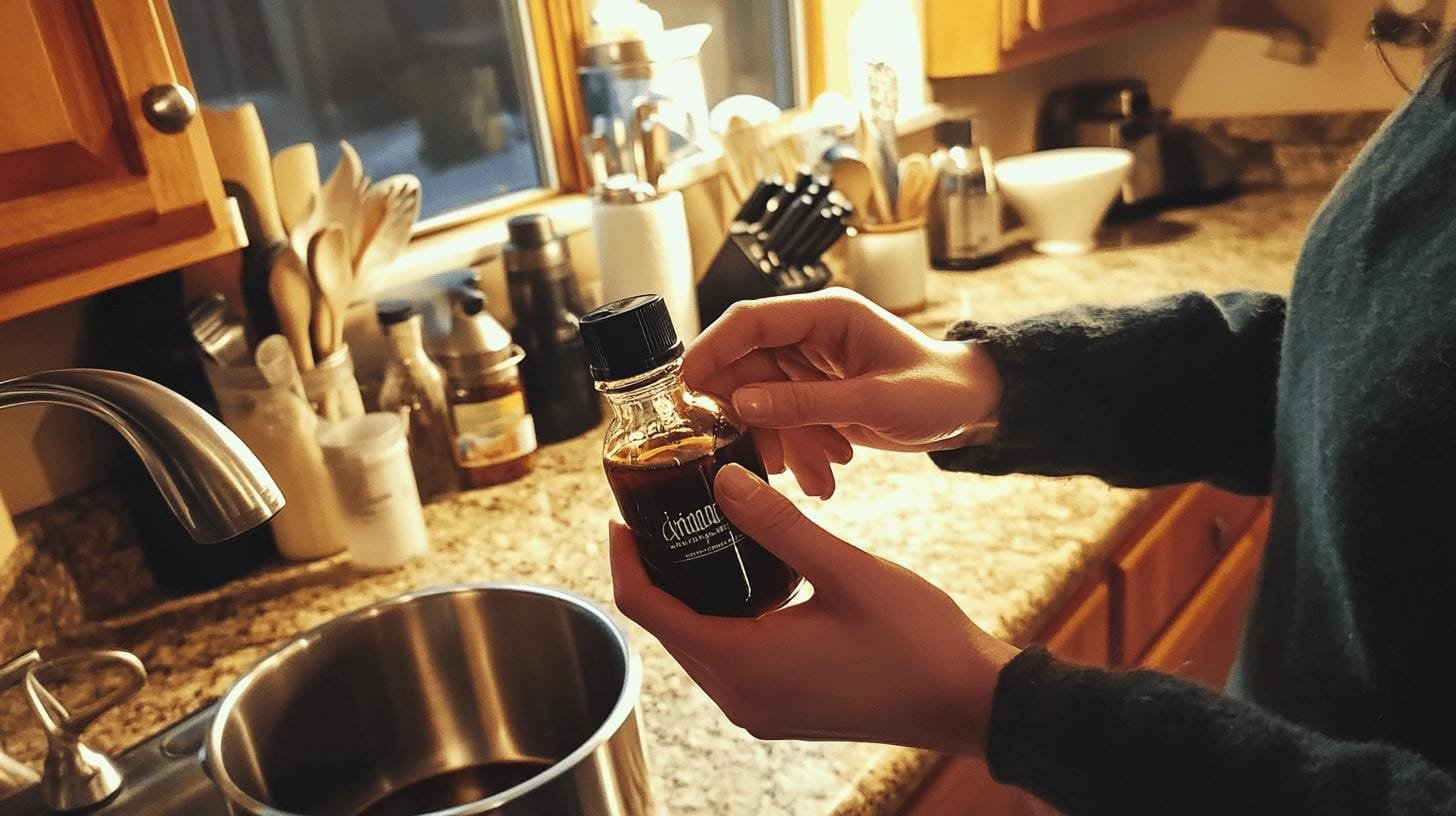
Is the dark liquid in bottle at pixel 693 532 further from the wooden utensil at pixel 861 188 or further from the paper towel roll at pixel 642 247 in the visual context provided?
the wooden utensil at pixel 861 188

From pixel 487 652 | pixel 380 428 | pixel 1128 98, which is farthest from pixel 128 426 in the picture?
pixel 1128 98

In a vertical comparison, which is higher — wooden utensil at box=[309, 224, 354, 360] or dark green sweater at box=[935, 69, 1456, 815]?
wooden utensil at box=[309, 224, 354, 360]

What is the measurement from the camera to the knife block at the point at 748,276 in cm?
152

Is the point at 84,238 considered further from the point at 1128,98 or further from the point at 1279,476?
the point at 1128,98

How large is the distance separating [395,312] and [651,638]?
47 cm

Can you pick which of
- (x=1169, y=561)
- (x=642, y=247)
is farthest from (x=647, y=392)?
(x=1169, y=561)

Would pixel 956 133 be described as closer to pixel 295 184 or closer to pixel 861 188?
pixel 861 188

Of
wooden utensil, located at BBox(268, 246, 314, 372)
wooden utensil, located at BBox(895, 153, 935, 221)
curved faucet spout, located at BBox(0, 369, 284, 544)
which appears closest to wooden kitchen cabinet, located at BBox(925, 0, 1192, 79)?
wooden utensil, located at BBox(895, 153, 935, 221)

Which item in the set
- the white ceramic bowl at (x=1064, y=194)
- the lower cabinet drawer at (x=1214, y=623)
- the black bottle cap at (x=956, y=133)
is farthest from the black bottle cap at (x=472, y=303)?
the white ceramic bowl at (x=1064, y=194)

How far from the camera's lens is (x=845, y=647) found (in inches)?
24.4

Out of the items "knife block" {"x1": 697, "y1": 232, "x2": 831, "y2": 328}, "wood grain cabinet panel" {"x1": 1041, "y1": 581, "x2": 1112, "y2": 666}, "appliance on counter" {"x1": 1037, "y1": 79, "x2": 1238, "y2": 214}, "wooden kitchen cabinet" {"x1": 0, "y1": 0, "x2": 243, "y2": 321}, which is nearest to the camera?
"wooden kitchen cabinet" {"x1": 0, "y1": 0, "x2": 243, "y2": 321}

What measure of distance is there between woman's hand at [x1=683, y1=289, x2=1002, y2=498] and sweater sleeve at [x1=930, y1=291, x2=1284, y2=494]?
0.03m

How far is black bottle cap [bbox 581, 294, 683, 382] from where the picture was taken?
0.59m

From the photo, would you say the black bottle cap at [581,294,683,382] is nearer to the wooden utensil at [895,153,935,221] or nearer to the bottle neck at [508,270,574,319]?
the bottle neck at [508,270,574,319]
